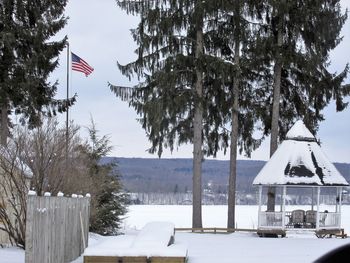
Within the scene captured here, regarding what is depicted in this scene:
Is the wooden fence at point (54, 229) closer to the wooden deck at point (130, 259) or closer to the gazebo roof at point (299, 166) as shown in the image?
the wooden deck at point (130, 259)

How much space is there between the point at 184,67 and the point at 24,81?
8009 mm

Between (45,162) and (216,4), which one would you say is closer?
(45,162)

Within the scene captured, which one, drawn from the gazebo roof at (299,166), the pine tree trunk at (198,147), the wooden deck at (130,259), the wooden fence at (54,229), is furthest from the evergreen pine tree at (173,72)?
the wooden deck at (130,259)

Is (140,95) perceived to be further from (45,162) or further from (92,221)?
(45,162)

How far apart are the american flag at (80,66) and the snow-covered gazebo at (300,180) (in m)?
9.03

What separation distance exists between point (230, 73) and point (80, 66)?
7.68 m

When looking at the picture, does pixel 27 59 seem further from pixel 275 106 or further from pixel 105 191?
pixel 275 106

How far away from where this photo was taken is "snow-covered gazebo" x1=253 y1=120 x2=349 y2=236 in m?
27.5

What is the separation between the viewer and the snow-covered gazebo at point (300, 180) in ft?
90.2

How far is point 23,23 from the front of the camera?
89.8ft

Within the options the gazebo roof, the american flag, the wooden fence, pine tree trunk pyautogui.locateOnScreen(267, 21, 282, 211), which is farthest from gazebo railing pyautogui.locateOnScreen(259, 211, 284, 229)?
the wooden fence

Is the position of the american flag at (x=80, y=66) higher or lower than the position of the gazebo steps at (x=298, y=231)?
higher

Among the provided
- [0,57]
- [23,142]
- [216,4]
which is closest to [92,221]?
[0,57]

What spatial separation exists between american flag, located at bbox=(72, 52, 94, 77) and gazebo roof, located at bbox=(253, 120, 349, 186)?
29.6ft
